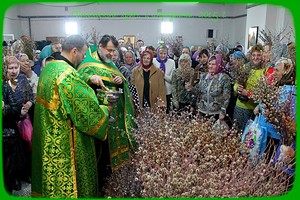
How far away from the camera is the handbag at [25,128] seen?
226cm

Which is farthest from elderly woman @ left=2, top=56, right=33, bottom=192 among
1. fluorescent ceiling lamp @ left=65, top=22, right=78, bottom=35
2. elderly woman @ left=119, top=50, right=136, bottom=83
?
elderly woman @ left=119, top=50, right=136, bottom=83

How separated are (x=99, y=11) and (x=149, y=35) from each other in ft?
1.62

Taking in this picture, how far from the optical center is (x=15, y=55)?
2059 mm

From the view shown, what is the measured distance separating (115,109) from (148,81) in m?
0.44

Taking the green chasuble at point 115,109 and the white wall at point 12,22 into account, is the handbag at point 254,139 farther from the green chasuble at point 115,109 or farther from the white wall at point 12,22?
the white wall at point 12,22

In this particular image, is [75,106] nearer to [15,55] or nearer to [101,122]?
[101,122]

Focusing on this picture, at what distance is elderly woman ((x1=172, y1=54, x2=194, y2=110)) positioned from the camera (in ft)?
7.12

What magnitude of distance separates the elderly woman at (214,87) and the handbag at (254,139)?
0.42 metres

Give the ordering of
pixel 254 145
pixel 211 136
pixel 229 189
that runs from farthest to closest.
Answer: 1. pixel 254 145
2. pixel 211 136
3. pixel 229 189

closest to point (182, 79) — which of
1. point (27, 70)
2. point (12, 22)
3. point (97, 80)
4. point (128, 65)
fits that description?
point (128, 65)

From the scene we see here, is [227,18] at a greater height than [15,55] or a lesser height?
greater

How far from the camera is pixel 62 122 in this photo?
165 cm

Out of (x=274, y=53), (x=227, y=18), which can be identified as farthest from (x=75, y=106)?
(x=274, y=53)

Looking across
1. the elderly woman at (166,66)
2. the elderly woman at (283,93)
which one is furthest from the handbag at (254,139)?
the elderly woman at (166,66)
